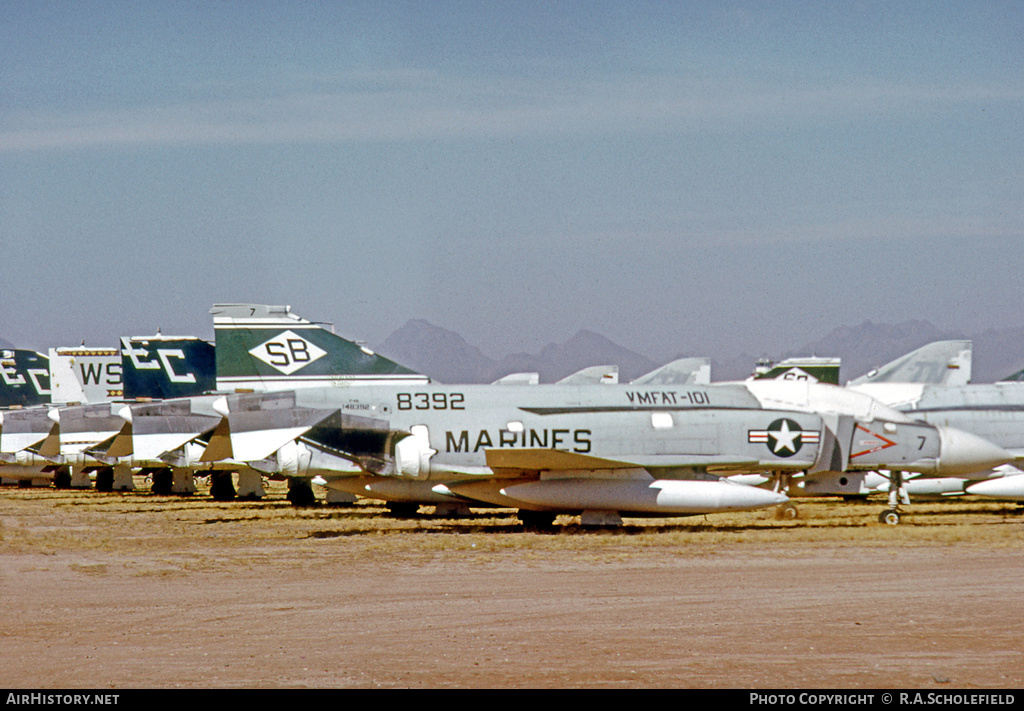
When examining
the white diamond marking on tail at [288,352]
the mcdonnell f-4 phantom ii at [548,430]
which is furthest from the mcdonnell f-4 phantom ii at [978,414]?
the white diamond marking on tail at [288,352]

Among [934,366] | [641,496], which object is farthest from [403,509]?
[934,366]

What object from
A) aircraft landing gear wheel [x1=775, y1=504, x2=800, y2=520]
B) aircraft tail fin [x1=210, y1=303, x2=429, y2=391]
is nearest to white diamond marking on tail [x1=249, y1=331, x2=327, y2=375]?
aircraft tail fin [x1=210, y1=303, x2=429, y2=391]

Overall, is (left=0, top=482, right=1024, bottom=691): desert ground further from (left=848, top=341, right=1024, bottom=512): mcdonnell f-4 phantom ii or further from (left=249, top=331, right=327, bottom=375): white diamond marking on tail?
(left=249, top=331, right=327, bottom=375): white diamond marking on tail

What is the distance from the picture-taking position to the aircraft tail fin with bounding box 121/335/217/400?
29.0 meters

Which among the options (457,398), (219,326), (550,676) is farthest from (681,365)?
(550,676)

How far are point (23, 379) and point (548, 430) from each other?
31362 millimetres

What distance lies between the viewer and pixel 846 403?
20.8 meters

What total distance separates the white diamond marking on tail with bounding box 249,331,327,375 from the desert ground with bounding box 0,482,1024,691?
131 inches

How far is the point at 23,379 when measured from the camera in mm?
43531

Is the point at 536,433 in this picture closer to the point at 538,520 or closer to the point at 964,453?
the point at 538,520

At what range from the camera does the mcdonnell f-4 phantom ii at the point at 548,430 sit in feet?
64.2

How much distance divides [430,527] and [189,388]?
10685 mm

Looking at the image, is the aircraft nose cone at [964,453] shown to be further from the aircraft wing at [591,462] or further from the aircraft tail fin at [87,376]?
the aircraft tail fin at [87,376]
